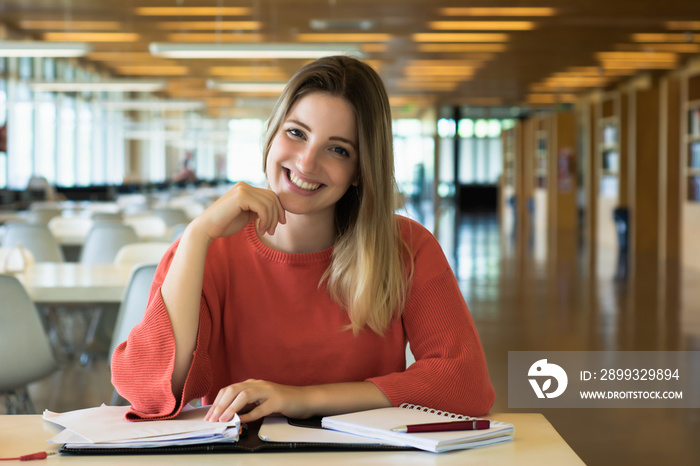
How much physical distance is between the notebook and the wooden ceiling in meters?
8.59

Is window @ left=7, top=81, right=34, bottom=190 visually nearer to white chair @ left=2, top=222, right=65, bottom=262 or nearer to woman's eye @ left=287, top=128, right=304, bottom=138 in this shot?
white chair @ left=2, top=222, right=65, bottom=262

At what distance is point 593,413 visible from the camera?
3717mm

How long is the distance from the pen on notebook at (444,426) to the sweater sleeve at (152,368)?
36cm

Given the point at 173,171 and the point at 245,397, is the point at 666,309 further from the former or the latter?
the point at 173,171

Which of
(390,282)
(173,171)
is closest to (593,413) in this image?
(390,282)

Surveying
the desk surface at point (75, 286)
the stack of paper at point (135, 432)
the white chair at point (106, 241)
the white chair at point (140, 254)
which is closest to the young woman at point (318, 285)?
the stack of paper at point (135, 432)

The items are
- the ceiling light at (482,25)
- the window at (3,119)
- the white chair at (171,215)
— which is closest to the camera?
the white chair at (171,215)

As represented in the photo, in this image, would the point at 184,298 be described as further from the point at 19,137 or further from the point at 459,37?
the point at 19,137

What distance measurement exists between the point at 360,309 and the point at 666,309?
5.62 m

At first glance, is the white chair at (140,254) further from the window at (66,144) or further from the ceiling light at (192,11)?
the window at (66,144)

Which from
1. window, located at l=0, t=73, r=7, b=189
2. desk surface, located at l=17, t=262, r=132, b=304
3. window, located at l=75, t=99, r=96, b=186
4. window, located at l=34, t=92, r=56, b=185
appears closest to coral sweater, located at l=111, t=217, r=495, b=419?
desk surface, located at l=17, t=262, r=132, b=304

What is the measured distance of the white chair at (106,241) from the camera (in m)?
4.59

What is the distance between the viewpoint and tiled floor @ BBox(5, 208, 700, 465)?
3.34 m

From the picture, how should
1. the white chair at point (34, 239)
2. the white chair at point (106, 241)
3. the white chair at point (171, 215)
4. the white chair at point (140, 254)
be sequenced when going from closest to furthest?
the white chair at point (140, 254), the white chair at point (106, 241), the white chair at point (34, 239), the white chair at point (171, 215)
